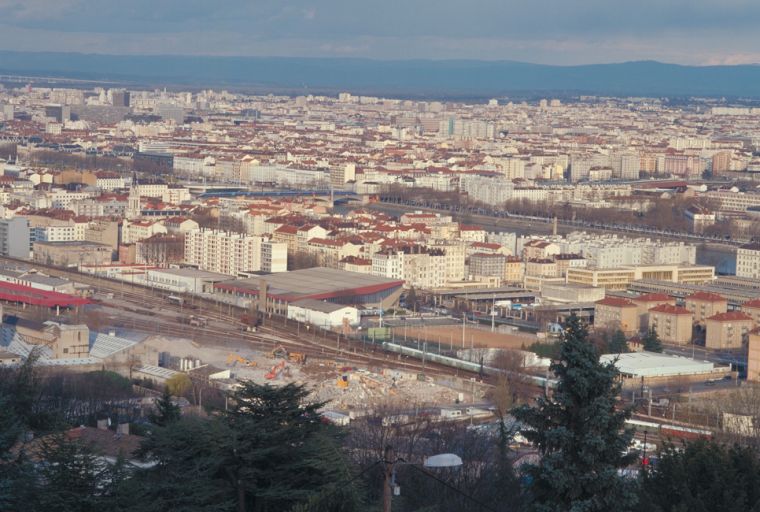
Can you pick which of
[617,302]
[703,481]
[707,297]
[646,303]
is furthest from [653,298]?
[703,481]

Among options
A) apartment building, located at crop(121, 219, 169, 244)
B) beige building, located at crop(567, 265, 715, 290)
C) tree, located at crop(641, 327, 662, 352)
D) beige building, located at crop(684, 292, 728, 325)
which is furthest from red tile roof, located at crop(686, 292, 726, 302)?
apartment building, located at crop(121, 219, 169, 244)

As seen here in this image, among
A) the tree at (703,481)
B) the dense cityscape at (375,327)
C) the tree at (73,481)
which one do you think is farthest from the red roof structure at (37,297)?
the tree at (73,481)

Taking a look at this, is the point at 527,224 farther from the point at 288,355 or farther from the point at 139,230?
the point at 288,355

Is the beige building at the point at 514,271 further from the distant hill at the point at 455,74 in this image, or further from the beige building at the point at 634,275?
the distant hill at the point at 455,74

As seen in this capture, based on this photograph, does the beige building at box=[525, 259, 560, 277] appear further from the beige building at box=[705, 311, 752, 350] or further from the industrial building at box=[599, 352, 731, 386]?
the industrial building at box=[599, 352, 731, 386]

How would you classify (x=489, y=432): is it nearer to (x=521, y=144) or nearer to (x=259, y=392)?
(x=259, y=392)
